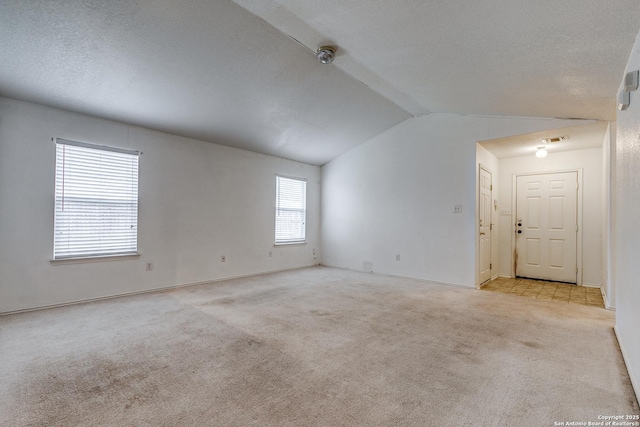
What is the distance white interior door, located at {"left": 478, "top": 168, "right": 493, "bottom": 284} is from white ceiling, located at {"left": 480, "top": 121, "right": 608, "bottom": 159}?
469 mm

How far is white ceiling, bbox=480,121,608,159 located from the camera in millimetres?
3994

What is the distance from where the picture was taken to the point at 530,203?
552cm

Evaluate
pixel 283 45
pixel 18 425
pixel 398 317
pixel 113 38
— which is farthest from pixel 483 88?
pixel 18 425

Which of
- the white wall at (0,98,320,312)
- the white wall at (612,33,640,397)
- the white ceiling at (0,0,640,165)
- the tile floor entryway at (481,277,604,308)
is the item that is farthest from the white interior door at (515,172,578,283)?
the white wall at (0,98,320,312)

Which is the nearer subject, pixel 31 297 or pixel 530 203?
pixel 31 297

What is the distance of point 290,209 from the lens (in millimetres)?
6441

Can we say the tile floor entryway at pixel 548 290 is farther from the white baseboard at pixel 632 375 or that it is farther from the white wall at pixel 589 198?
the white baseboard at pixel 632 375

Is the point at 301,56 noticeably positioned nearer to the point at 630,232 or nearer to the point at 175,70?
the point at 175,70

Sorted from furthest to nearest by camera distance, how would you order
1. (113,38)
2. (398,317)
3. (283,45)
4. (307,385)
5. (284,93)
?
(284,93), (398,317), (283,45), (113,38), (307,385)

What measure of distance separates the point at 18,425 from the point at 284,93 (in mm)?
3791

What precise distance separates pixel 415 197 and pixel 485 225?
4.11 feet

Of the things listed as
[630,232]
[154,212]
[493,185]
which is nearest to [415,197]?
[493,185]

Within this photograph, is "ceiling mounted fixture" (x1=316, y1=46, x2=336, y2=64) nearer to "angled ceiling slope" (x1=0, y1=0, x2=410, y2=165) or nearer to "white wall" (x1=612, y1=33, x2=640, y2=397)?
"angled ceiling slope" (x1=0, y1=0, x2=410, y2=165)

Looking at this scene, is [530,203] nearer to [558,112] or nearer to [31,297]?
[558,112]
